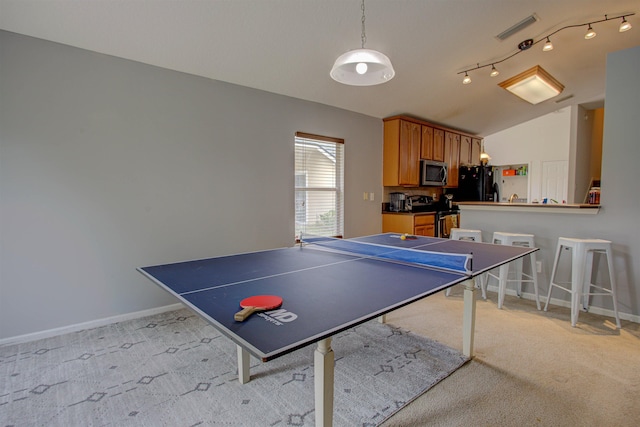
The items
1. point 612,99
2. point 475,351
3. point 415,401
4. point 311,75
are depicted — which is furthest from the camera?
point 311,75

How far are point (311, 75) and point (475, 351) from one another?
3.12 m

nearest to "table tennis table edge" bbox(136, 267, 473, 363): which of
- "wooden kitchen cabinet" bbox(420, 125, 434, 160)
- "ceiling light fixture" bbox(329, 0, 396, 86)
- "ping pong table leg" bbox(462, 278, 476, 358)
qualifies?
"ping pong table leg" bbox(462, 278, 476, 358)

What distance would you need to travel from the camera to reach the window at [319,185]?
424 cm

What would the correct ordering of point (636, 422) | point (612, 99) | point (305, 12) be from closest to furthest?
1. point (636, 422)
2. point (305, 12)
3. point (612, 99)

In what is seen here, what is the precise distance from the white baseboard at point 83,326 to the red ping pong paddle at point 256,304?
186 cm

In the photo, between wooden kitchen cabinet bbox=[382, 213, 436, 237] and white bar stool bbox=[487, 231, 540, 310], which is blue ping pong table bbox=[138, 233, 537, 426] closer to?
white bar stool bbox=[487, 231, 540, 310]

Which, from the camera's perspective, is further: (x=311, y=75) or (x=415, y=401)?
(x=311, y=75)

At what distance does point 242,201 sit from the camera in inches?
145

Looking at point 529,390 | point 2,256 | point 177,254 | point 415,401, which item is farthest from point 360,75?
point 2,256

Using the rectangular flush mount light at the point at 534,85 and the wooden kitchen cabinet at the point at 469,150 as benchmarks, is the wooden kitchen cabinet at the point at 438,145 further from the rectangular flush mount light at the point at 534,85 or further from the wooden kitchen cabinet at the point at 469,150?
the rectangular flush mount light at the point at 534,85

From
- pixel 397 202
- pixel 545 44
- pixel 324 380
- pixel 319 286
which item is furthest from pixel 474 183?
pixel 324 380

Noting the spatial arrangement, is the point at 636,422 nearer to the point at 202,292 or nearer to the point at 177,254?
the point at 202,292

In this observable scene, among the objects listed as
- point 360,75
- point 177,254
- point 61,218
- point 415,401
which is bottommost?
point 415,401

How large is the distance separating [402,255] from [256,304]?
4.08 ft
